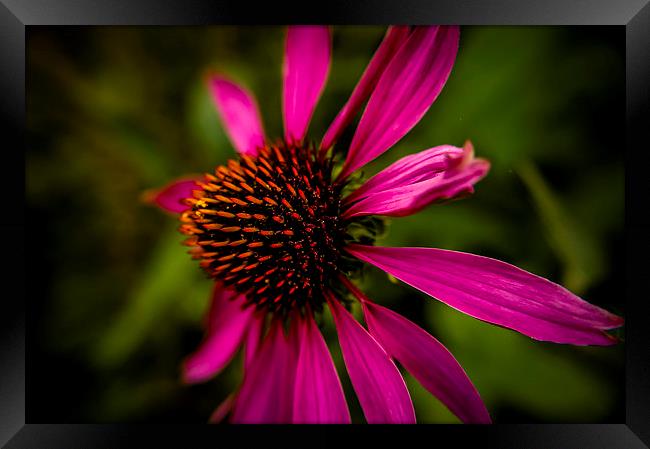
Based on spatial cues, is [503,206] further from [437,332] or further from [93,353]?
[93,353]

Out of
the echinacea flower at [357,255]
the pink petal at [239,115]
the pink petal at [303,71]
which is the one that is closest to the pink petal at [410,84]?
the echinacea flower at [357,255]

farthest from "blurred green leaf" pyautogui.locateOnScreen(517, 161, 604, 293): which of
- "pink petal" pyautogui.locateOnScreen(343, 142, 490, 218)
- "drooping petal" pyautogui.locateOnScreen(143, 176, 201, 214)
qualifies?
"drooping petal" pyautogui.locateOnScreen(143, 176, 201, 214)

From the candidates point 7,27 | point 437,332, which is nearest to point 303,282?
point 437,332

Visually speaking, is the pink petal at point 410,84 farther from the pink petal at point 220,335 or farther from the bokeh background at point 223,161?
the pink petal at point 220,335

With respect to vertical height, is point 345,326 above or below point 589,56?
below
